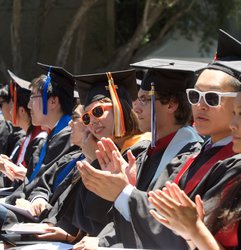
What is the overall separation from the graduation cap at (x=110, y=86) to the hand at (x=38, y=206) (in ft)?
2.73

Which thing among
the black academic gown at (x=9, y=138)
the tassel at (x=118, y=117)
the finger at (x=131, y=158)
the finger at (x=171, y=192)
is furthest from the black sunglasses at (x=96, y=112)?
the black academic gown at (x=9, y=138)

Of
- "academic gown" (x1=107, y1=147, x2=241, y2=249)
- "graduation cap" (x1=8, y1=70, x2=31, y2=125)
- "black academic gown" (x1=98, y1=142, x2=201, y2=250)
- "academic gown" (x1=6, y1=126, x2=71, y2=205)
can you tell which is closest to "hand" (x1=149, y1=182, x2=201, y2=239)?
"academic gown" (x1=107, y1=147, x2=241, y2=249)

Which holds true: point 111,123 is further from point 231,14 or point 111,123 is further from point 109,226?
point 231,14

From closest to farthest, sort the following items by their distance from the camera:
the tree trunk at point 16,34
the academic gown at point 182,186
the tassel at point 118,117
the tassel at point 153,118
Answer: the academic gown at point 182,186 < the tassel at point 153,118 < the tassel at point 118,117 < the tree trunk at point 16,34

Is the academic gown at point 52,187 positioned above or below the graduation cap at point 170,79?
below

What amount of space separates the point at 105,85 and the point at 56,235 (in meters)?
1.08

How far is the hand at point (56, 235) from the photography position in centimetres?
397

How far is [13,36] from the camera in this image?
13914 millimetres

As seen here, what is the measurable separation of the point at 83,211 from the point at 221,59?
134 centimetres

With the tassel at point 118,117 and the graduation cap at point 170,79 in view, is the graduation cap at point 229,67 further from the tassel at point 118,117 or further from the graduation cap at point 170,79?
the tassel at point 118,117

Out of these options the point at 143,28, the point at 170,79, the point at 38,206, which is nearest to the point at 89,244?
the point at 170,79

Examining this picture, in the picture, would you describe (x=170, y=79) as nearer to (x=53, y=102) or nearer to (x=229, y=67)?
(x=229, y=67)

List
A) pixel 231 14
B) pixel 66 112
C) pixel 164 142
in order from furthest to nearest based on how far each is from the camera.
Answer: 1. pixel 231 14
2. pixel 66 112
3. pixel 164 142

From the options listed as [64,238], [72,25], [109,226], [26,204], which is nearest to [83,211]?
[64,238]
